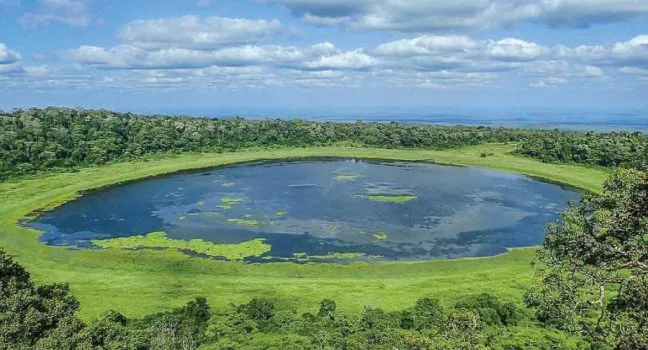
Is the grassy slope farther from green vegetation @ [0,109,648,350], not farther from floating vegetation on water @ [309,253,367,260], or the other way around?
floating vegetation on water @ [309,253,367,260]

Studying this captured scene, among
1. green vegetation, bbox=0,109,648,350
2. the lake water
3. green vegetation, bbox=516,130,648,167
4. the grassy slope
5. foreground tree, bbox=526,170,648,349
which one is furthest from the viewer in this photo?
green vegetation, bbox=516,130,648,167

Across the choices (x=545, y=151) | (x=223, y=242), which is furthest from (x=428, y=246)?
(x=545, y=151)

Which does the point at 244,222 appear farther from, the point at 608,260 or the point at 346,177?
the point at 608,260

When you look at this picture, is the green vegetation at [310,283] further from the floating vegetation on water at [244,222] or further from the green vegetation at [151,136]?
the green vegetation at [151,136]

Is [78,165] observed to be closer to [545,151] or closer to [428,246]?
[428,246]

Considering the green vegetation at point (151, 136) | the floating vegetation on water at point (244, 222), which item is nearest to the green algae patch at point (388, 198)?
the floating vegetation on water at point (244, 222)

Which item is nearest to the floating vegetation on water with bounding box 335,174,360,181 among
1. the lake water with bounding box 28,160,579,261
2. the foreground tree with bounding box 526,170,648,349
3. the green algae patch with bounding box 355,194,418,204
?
the lake water with bounding box 28,160,579,261
